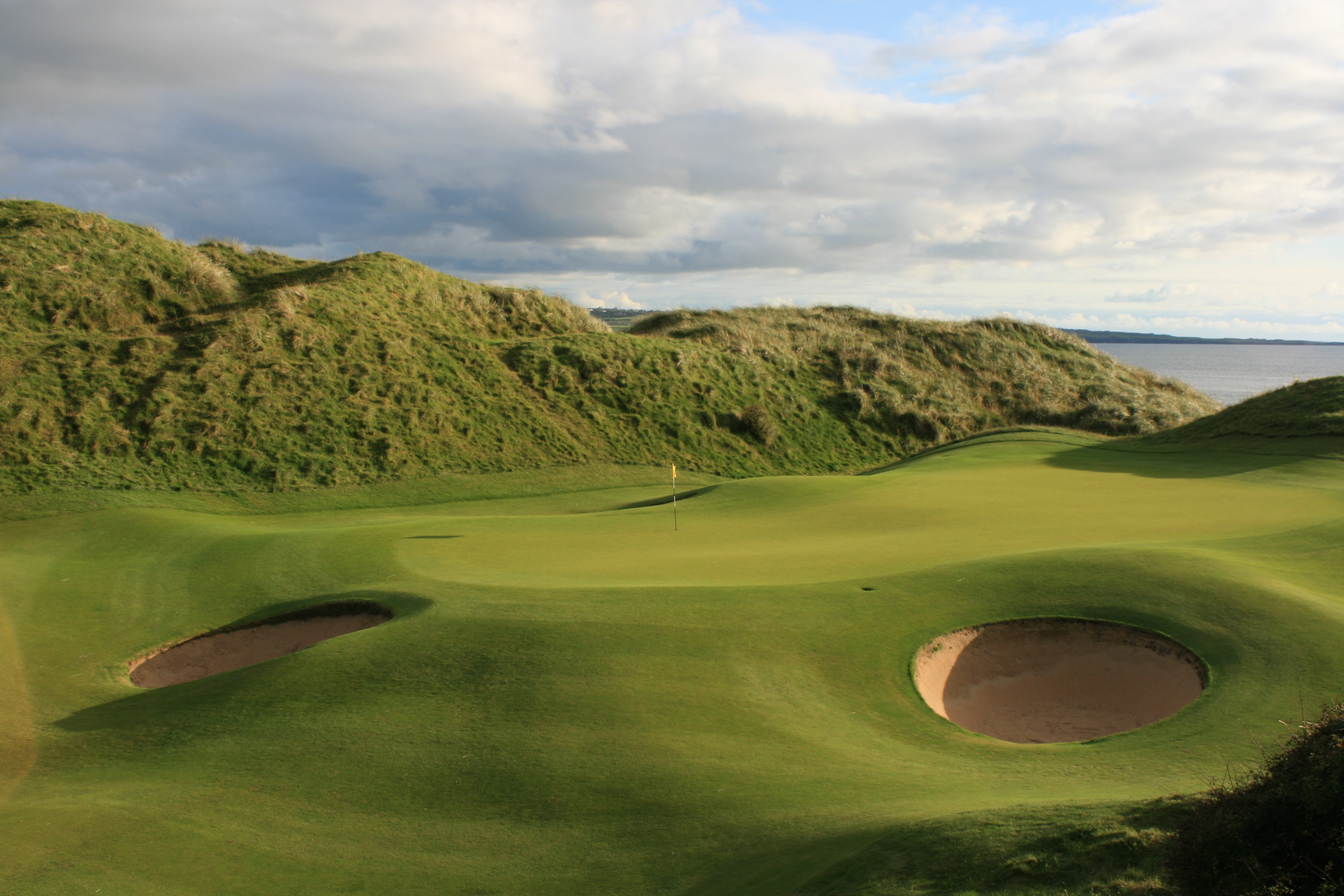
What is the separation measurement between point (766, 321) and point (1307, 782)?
49.4 metres

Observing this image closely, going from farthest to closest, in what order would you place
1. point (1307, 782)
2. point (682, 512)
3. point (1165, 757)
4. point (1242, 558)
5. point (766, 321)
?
point (766, 321) → point (682, 512) → point (1242, 558) → point (1165, 757) → point (1307, 782)

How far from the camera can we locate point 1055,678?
10961 mm

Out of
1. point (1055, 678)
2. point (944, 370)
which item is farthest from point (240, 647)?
→ point (944, 370)

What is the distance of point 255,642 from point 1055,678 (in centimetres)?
1261

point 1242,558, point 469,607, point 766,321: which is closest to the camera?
point 469,607

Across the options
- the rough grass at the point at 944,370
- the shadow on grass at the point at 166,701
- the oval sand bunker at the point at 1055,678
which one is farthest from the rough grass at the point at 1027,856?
the rough grass at the point at 944,370

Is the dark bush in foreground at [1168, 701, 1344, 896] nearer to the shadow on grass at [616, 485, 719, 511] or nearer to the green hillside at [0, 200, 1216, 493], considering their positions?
the shadow on grass at [616, 485, 719, 511]

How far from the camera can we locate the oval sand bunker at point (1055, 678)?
10094 millimetres

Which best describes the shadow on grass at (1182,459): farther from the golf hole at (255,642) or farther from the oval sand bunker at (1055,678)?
the golf hole at (255,642)

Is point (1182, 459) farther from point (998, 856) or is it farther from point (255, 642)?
point (255, 642)

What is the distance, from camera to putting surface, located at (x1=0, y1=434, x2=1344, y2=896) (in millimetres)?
6980

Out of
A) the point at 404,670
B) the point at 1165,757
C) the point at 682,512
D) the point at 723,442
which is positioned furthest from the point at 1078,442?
the point at 404,670

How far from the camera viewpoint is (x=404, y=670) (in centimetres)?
1052

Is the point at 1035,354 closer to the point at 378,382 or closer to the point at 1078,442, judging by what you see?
the point at 1078,442
